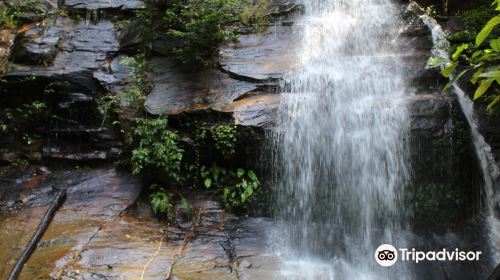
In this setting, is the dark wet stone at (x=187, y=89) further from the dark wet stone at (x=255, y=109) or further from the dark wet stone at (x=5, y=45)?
the dark wet stone at (x=5, y=45)

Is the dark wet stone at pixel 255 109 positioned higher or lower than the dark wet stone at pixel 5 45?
lower

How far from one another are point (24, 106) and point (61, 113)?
0.69 metres

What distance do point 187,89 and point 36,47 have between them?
10.9 feet

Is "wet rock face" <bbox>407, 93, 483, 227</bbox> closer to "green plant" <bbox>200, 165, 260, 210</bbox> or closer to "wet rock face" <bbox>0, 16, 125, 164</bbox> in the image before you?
"green plant" <bbox>200, 165, 260, 210</bbox>

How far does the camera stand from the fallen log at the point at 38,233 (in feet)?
16.8

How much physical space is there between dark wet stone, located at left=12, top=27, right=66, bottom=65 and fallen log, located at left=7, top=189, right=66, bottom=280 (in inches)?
116

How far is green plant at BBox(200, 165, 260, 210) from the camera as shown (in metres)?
6.87

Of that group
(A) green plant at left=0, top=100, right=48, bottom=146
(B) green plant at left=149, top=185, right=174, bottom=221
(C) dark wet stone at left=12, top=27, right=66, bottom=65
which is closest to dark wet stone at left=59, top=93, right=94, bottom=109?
(A) green plant at left=0, top=100, right=48, bottom=146

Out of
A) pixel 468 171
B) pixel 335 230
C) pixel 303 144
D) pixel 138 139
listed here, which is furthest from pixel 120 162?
pixel 468 171

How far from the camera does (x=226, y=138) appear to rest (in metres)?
6.82

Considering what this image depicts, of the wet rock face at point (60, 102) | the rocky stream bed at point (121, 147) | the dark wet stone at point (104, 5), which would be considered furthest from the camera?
the dark wet stone at point (104, 5)

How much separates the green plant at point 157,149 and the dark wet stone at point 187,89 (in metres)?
0.38

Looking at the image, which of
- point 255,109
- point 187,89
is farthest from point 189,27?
point 255,109

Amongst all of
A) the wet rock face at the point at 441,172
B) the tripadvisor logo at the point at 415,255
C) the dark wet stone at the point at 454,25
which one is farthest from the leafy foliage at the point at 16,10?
the dark wet stone at the point at 454,25
